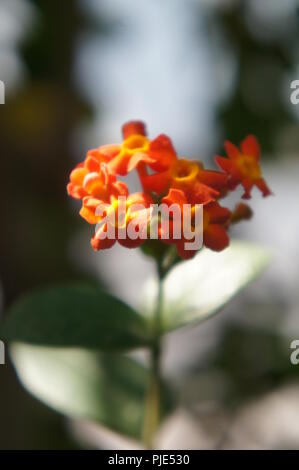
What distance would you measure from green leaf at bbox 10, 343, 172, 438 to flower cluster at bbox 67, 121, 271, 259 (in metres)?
0.21

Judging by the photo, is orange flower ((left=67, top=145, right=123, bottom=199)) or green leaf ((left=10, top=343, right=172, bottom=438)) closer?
orange flower ((left=67, top=145, right=123, bottom=199))

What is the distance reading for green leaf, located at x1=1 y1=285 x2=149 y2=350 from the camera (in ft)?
2.29

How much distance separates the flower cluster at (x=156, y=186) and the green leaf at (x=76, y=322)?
0.42ft

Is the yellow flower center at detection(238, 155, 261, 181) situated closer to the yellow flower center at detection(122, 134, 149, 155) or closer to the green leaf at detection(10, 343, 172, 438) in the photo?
the yellow flower center at detection(122, 134, 149, 155)

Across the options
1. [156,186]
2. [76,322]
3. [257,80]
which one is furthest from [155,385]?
[257,80]

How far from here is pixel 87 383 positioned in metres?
0.81

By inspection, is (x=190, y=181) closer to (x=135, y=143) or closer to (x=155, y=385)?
(x=135, y=143)

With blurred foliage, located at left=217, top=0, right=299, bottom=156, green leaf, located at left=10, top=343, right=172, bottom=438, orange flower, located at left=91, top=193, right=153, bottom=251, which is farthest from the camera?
blurred foliage, located at left=217, top=0, right=299, bottom=156

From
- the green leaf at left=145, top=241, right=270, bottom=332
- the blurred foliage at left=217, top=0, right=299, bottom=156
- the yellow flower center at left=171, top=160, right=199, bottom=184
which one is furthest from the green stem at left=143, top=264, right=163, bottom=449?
the blurred foliage at left=217, top=0, right=299, bottom=156

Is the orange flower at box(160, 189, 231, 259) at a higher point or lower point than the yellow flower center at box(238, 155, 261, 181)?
lower

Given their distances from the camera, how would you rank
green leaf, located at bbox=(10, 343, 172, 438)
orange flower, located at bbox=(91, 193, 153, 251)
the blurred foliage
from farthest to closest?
1. the blurred foliage
2. green leaf, located at bbox=(10, 343, 172, 438)
3. orange flower, located at bbox=(91, 193, 153, 251)
